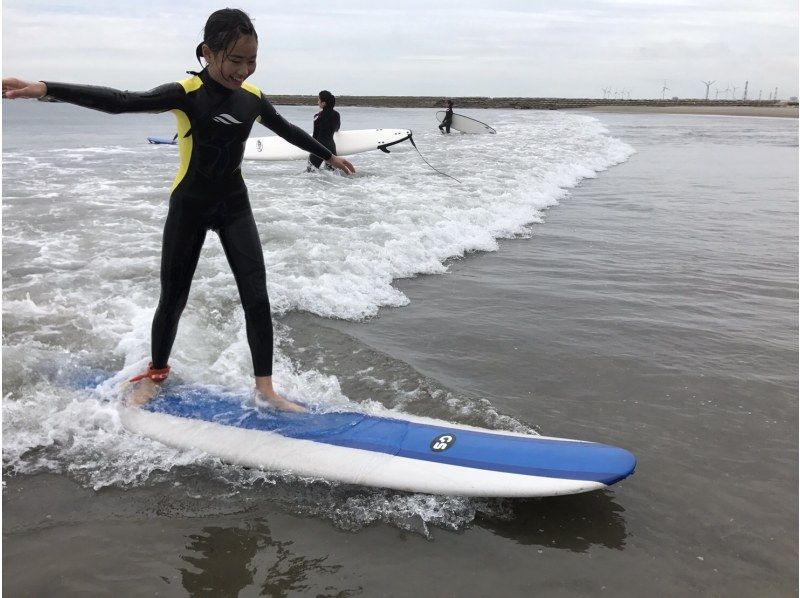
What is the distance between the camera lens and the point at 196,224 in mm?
3342

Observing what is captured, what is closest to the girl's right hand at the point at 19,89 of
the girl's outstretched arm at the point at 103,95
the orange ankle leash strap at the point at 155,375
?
the girl's outstretched arm at the point at 103,95

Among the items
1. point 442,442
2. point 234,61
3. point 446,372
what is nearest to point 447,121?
point 446,372

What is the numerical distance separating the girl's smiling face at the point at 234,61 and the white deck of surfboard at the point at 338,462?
180 cm

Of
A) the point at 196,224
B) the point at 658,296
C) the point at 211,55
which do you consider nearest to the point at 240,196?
the point at 196,224

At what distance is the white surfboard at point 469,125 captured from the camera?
83.3 ft

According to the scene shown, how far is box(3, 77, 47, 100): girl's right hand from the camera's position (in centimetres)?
240

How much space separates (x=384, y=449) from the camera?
3.16m

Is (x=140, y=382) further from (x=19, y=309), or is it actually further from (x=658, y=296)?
(x=658, y=296)

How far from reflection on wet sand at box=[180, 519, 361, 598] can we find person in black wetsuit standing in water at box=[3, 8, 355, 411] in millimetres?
1020

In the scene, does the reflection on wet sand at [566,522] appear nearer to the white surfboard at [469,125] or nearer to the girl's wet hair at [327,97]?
the girl's wet hair at [327,97]

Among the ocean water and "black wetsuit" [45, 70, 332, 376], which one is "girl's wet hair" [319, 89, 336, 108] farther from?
"black wetsuit" [45, 70, 332, 376]

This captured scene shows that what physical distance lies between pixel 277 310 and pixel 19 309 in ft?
6.70

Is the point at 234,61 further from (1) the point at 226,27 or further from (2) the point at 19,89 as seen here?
(2) the point at 19,89

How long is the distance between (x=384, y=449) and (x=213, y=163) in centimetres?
168
